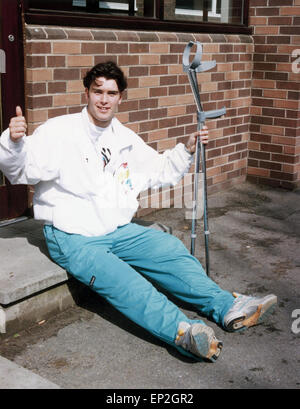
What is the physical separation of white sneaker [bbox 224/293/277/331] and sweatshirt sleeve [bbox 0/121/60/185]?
1338mm

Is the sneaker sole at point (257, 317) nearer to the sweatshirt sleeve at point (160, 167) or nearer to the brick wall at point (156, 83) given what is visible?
the sweatshirt sleeve at point (160, 167)

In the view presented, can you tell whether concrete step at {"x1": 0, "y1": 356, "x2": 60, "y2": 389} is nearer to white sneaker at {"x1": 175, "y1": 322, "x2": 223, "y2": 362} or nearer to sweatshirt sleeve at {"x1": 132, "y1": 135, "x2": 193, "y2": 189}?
white sneaker at {"x1": 175, "y1": 322, "x2": 223, "y2": 362}

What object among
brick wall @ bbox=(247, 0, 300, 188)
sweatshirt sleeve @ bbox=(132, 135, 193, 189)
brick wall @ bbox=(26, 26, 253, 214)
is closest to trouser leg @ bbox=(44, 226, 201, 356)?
sweatshirt sleeve @ bbox=(132, 135, 193, 189)

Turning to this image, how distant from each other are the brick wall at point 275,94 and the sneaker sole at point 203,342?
4022 millimetres

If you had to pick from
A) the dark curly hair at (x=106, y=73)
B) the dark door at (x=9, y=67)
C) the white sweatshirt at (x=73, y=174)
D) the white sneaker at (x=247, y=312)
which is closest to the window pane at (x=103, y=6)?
the dark door at (x=9, y=67)

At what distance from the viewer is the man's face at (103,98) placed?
3553 millimetres

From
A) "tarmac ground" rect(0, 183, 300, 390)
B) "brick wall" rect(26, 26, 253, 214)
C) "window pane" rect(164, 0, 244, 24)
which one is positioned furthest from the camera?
"window pane" rect(164, 0, 244, 24)

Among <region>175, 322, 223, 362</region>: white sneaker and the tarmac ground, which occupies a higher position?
<region>175, 322, 223, 362</region>: white sneaker

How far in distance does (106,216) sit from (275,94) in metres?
3.75

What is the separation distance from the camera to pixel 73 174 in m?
3.52

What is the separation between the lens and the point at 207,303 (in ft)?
11.4

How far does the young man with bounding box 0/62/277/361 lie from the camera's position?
127 inches

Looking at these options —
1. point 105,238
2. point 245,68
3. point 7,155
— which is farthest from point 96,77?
point 245,68
